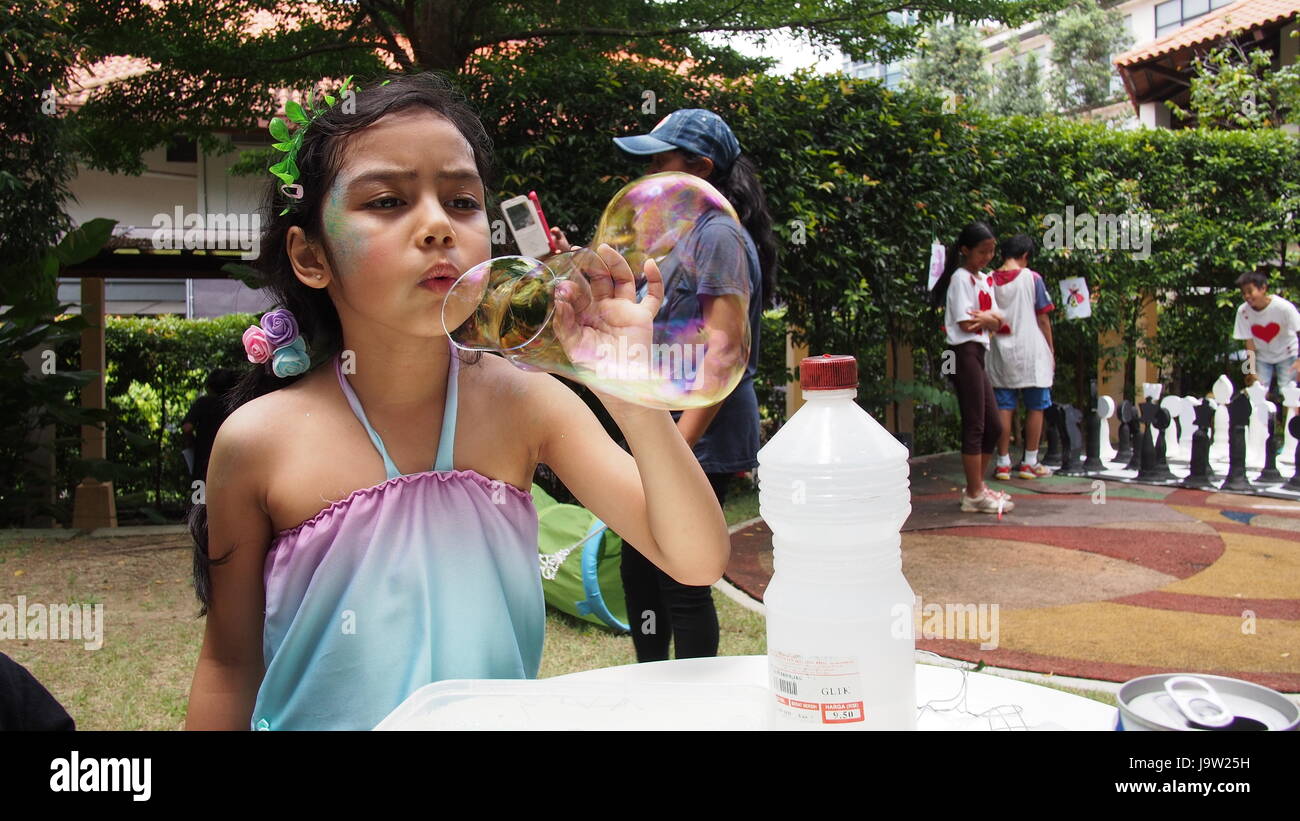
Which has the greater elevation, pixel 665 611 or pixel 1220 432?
pixel 1220 432

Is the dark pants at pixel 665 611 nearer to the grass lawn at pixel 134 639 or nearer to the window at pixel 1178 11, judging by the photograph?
the grass lawn at pixel 134 639

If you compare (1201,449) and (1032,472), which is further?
(1032,472)

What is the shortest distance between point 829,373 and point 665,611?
2.18 metres

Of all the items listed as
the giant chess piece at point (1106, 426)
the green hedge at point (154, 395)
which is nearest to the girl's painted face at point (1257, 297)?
the giant chess piece at point (1106, 426)

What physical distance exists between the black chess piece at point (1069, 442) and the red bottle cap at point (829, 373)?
8470mm

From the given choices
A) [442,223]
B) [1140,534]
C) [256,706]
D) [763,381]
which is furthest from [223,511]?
[763,381]

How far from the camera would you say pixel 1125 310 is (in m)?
10.6

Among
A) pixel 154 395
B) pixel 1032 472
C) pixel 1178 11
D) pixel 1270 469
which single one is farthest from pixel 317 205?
pixel 1178 11

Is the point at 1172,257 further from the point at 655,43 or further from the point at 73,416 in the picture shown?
the point at 73,416

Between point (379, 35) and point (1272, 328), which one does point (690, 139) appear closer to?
point (379, 35)

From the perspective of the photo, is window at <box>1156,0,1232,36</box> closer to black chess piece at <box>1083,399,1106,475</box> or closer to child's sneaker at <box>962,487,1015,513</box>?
black chess piece at <box>1083,399,1106,475</box>

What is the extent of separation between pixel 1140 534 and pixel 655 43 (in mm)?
5063

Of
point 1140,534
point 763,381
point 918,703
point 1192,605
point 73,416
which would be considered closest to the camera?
point 918,703

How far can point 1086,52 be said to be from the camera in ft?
132
